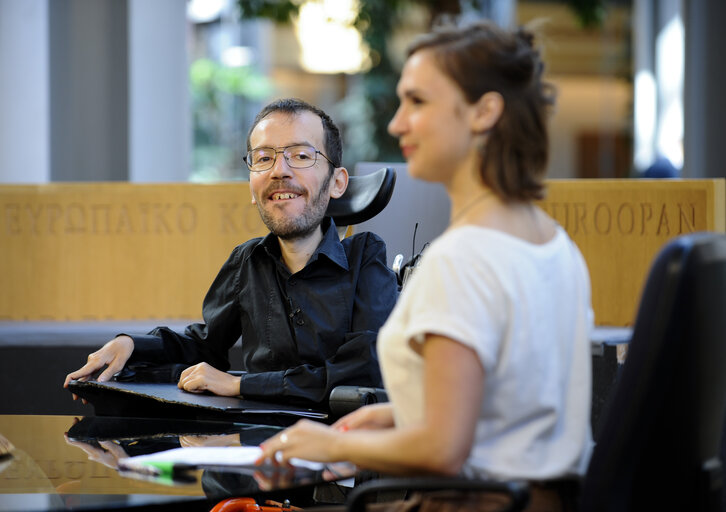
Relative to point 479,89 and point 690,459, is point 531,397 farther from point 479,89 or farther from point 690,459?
point 479,89

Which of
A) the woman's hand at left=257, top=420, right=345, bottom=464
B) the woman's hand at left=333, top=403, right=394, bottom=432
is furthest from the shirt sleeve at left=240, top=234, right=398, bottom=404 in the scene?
the woman's hand at left=257, top=420, right=345, bottom=464

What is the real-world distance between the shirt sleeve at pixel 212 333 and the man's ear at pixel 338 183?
13.8 inches

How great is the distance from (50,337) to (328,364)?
97.3 inches

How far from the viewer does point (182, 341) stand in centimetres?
296

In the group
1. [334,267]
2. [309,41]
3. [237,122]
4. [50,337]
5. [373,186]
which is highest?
[309,41]

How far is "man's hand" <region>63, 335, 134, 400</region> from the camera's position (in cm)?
266

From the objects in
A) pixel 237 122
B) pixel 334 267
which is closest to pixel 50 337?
pixel 334 267

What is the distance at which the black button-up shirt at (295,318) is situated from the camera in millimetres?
2639

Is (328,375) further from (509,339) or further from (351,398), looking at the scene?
(509,339)

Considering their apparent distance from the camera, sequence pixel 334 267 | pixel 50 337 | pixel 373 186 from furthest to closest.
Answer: pixel 50 337 < pixel 373 186 < pixel 334 267

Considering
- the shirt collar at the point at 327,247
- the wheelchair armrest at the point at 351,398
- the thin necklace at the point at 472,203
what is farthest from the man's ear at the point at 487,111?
the shirt collar at the point at 327,247

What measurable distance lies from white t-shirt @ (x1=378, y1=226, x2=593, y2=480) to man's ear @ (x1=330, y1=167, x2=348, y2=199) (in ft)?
4.34

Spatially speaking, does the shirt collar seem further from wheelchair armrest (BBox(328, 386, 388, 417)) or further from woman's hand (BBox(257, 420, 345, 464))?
woman's hand (BBox(257, 420, 345, 464))

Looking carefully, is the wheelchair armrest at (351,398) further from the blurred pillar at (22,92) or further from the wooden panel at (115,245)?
the blurred pillar at (22,92)
